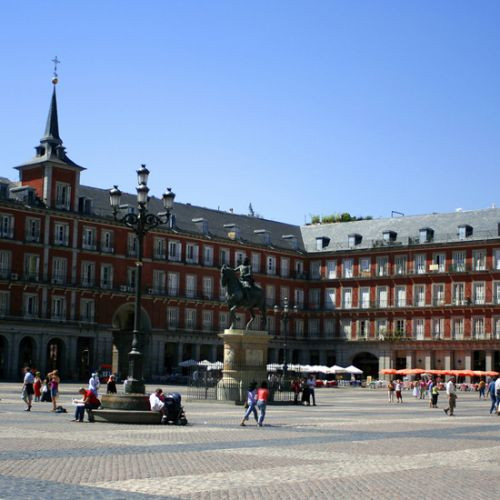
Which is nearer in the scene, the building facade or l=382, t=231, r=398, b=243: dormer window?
the building facade

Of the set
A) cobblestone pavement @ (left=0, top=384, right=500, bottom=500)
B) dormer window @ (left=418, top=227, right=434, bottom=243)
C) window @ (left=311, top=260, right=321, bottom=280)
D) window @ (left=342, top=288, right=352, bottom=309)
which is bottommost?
cobblestone pavement @ (left=0, top=384, right=500, bottom=500)

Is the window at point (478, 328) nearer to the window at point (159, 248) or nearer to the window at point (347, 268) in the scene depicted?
the window at point (347, 268)

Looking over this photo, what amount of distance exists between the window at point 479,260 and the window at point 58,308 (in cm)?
3704

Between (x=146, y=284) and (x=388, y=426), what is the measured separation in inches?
2297

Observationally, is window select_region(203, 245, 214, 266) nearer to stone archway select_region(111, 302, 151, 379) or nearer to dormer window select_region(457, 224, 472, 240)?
stone archway select_region(111, 302, 151, 379)

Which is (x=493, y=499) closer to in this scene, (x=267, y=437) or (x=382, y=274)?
(x=267, y=437)

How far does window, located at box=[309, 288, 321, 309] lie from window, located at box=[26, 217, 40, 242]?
33.5 m

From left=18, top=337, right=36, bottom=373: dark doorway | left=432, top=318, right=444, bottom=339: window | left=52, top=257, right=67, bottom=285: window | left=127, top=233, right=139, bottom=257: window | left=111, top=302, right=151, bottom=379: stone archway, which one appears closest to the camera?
left=18, top=337, right=36, bottom=373: dark doorway

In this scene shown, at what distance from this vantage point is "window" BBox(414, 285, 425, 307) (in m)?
92.8

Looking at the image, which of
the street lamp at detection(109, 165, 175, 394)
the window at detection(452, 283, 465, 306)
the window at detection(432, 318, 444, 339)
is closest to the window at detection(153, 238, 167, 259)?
the window at detection(432, 318, 444, 339)

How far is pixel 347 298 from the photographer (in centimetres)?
9831

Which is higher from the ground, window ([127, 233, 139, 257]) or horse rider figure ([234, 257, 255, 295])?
window ([127, 233, 139, 257])

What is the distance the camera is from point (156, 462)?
57.2 ft

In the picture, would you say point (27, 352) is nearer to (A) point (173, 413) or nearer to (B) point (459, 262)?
(B) point (459, 262)
